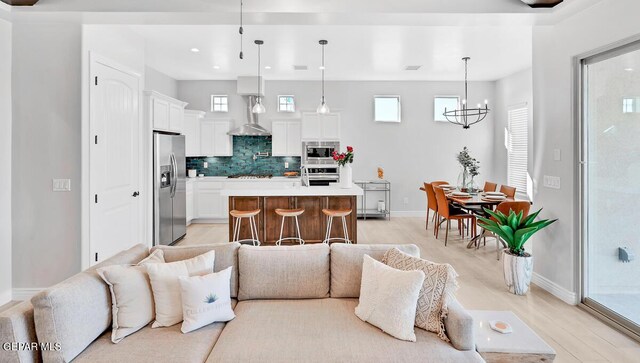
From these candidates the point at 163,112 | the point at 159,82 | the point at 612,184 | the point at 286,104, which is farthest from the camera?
the point at 286,104

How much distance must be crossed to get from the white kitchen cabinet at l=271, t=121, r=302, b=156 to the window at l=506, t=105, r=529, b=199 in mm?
4478

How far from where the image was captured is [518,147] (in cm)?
682

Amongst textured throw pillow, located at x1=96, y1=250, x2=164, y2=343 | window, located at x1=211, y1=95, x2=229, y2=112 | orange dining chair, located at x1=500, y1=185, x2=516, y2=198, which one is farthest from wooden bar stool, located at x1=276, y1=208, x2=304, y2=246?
window, located at x1=211, y1=95, x2=229, y2=112

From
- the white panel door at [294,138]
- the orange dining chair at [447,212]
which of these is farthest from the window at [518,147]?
the white panel door at [294,138]

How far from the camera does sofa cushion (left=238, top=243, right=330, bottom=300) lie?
229 cm

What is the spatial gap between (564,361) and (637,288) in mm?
1104

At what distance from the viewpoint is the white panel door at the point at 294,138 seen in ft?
23.9

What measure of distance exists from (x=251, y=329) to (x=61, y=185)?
2.86 metres

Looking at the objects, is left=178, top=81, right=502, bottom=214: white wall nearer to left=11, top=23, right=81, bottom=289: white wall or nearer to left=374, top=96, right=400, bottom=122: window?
left=374, top=96, right=400, bottom=122: window

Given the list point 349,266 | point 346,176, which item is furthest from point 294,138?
point 349,266

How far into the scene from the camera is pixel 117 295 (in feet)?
6.12

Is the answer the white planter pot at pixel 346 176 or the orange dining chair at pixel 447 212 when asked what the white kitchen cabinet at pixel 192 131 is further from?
the orange dining chair at pixel 447 212

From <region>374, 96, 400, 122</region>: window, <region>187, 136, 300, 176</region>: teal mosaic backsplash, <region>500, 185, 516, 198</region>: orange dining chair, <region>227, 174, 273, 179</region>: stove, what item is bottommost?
<region>500, 185, 516, 198</region>: orange dining chair

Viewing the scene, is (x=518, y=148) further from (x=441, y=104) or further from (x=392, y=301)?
(x=392, y=301)
